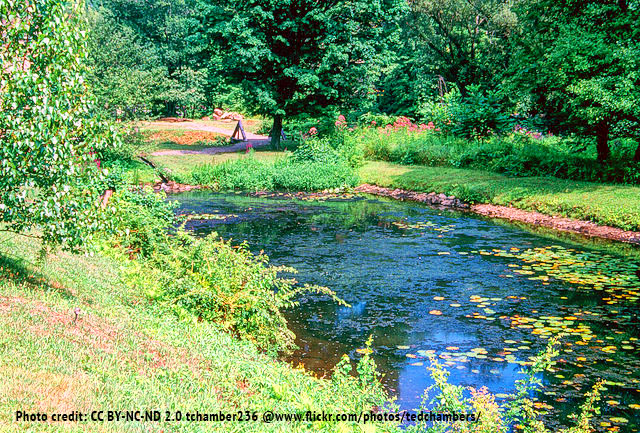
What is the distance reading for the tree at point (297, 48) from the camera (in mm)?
32438

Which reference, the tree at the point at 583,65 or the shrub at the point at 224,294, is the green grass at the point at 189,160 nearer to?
the tree at the point at 583,65

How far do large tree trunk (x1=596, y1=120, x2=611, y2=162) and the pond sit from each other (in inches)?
205

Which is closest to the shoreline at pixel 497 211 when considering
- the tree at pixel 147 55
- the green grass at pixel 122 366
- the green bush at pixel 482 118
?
the tree at pixel 147 55

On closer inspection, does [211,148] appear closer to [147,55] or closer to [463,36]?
[147,55]

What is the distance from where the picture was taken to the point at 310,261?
14531mm

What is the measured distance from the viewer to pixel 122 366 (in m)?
5.88

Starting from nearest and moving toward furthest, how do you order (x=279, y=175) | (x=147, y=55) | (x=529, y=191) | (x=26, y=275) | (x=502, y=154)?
1. (x=26, y=275)
2. (x=529, y=191)
3. (x=502, y=154)
4. (x=279, y=175)
5. (x=147, y=55)

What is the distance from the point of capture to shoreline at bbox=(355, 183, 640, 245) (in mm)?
17219

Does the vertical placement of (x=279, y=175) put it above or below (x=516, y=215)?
above

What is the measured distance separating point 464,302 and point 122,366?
716 centimetres

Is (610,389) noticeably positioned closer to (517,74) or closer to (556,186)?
(556,186)

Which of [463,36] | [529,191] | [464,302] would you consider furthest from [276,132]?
[464,302]

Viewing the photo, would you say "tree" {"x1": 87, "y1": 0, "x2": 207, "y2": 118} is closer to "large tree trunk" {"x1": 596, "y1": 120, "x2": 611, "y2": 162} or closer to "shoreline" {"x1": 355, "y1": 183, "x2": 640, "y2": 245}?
"shoreline" {"x1": 355, "y1": 183, "x2": 640, "y2": 245}

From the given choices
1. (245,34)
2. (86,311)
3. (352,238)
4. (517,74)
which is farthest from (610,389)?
(245,34)
